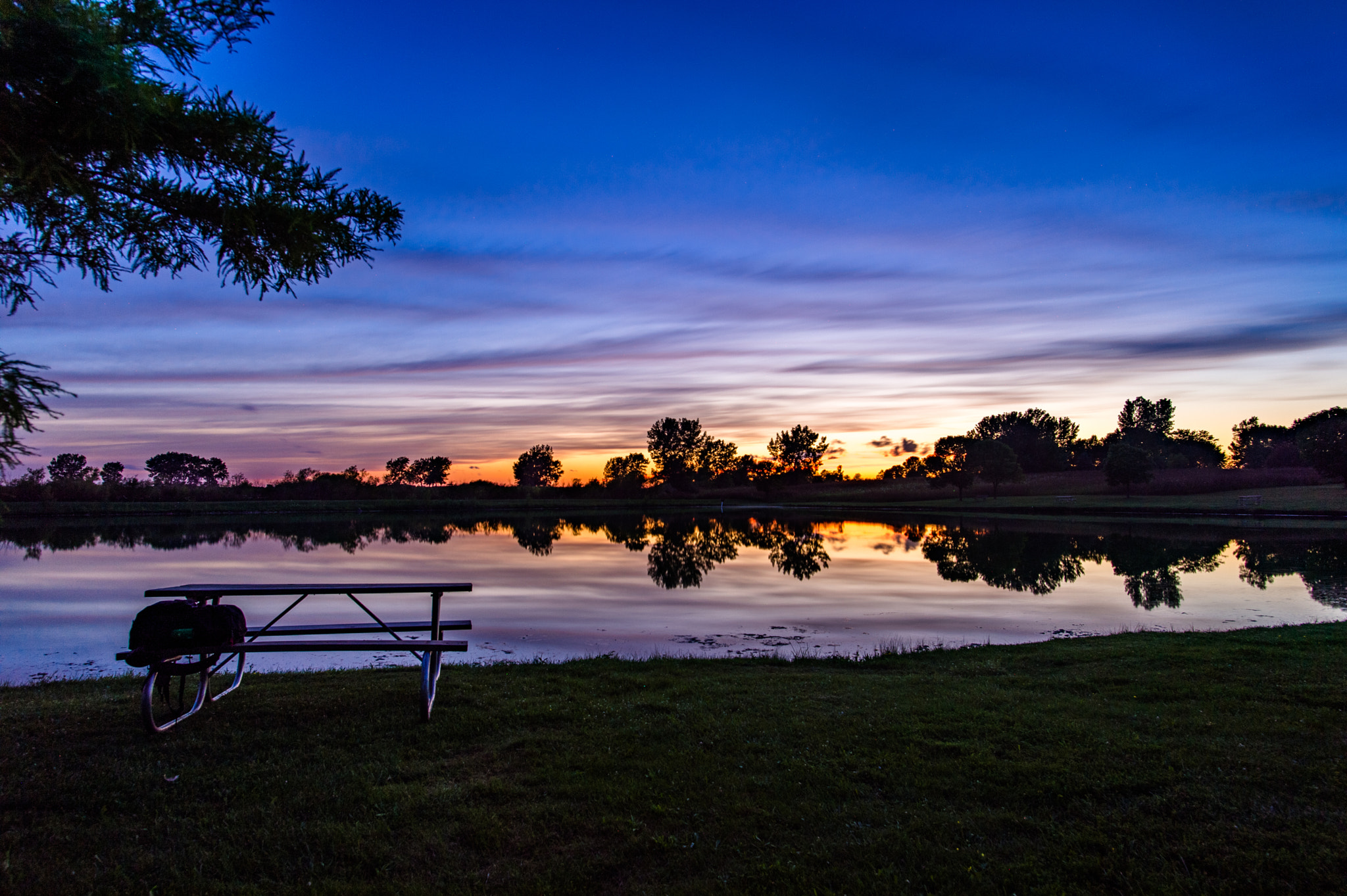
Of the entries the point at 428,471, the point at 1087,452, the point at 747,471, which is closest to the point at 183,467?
the point at 428,471

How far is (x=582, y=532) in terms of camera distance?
4391cm

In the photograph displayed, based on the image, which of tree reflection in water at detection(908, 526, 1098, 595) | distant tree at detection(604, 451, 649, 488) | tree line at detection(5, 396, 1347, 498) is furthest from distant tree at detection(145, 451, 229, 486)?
tree reflection in water at detection(908, 526, 1098, 595)

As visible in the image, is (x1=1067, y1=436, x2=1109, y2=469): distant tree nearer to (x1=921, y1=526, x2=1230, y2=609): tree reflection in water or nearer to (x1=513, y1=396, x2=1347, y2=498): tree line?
(x1=513, y1=396, x2=1347, y2=498): tree line

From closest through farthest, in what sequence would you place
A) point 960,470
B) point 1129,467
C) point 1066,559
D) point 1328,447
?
point 1066,559 < point 1328,447 < point 1129,467 < point 960,470

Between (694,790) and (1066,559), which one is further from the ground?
(694,790)

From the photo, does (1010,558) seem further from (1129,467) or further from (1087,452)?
(1087,452)

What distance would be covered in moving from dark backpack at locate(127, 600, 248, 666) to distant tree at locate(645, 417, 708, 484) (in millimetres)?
128097

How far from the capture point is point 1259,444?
11756 cm

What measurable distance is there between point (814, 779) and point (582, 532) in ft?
130

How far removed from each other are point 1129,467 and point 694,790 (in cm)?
7016

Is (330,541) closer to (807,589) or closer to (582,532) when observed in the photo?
(582,532)

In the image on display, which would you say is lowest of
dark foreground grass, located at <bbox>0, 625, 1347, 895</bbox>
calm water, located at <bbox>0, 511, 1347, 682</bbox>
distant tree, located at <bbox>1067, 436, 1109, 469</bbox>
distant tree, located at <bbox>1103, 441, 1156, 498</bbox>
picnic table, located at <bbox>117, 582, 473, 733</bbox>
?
calm water, located at <bbox>0, 511, 1347, 682</bbox>

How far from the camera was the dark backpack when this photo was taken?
6.22 meters

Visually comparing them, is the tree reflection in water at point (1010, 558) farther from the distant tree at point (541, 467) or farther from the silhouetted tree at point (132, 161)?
the distant tree at point (541, 467)
